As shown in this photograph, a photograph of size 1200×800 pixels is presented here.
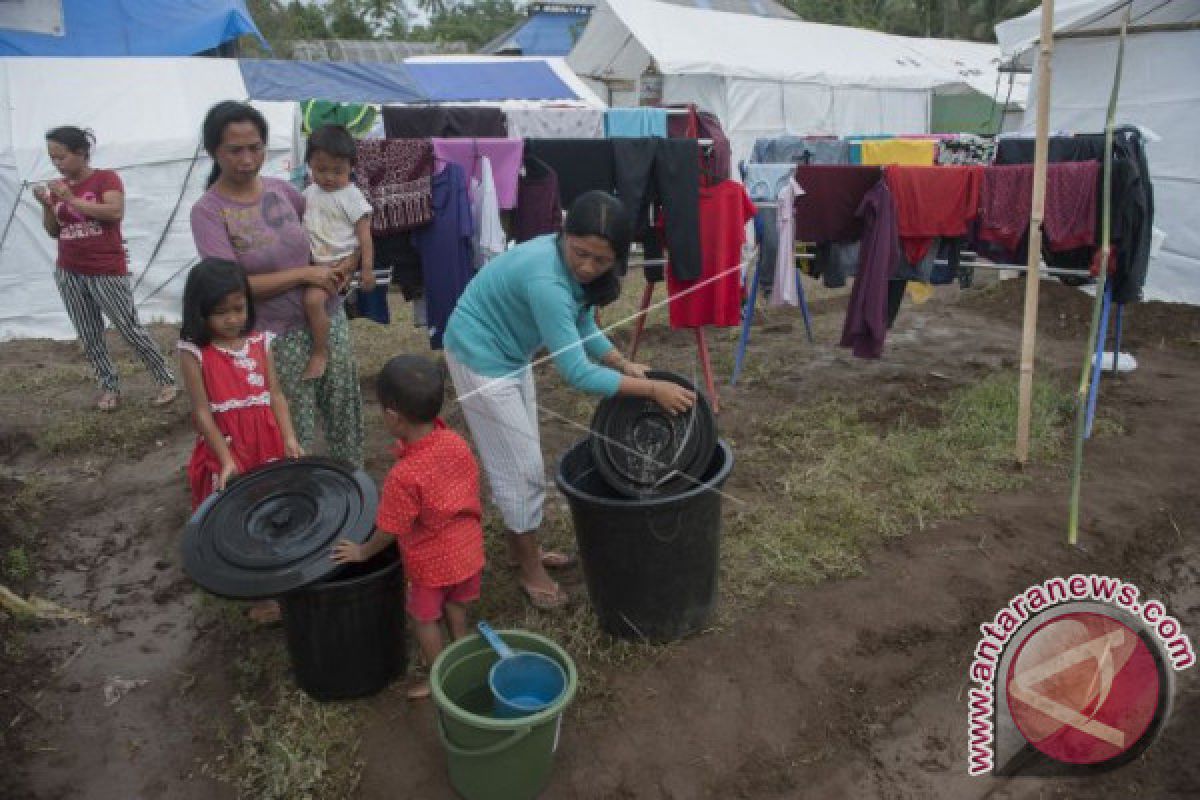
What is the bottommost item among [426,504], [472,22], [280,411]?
[426,504]

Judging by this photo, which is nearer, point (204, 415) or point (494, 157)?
point (204, 415)

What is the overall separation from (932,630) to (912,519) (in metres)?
0.88

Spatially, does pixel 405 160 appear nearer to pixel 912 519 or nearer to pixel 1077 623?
pixel 912 519

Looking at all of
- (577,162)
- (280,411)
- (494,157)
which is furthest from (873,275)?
(280,411)

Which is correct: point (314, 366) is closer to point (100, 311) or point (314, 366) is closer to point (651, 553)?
point (651, 553)

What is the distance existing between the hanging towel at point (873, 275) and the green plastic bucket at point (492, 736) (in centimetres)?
342

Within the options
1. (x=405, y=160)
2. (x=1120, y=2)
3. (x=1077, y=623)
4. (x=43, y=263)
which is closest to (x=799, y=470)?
(x=1077, y=623)

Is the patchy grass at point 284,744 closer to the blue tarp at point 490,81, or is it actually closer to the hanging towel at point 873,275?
the hanging towel at point 873,275

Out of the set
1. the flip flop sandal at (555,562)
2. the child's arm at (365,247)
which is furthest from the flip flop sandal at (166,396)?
the flip flop sandal at (555,562)

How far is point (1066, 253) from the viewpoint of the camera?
501 cm

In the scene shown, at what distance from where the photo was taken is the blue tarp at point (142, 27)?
10656mm

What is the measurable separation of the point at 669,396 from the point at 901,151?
17.5ft

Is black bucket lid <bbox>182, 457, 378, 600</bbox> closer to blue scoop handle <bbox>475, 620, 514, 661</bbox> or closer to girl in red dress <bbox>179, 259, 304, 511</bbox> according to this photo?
girl in red dress <bbox>179, 259, 304, 511</bbox>

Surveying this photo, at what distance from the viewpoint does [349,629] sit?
256 cm
